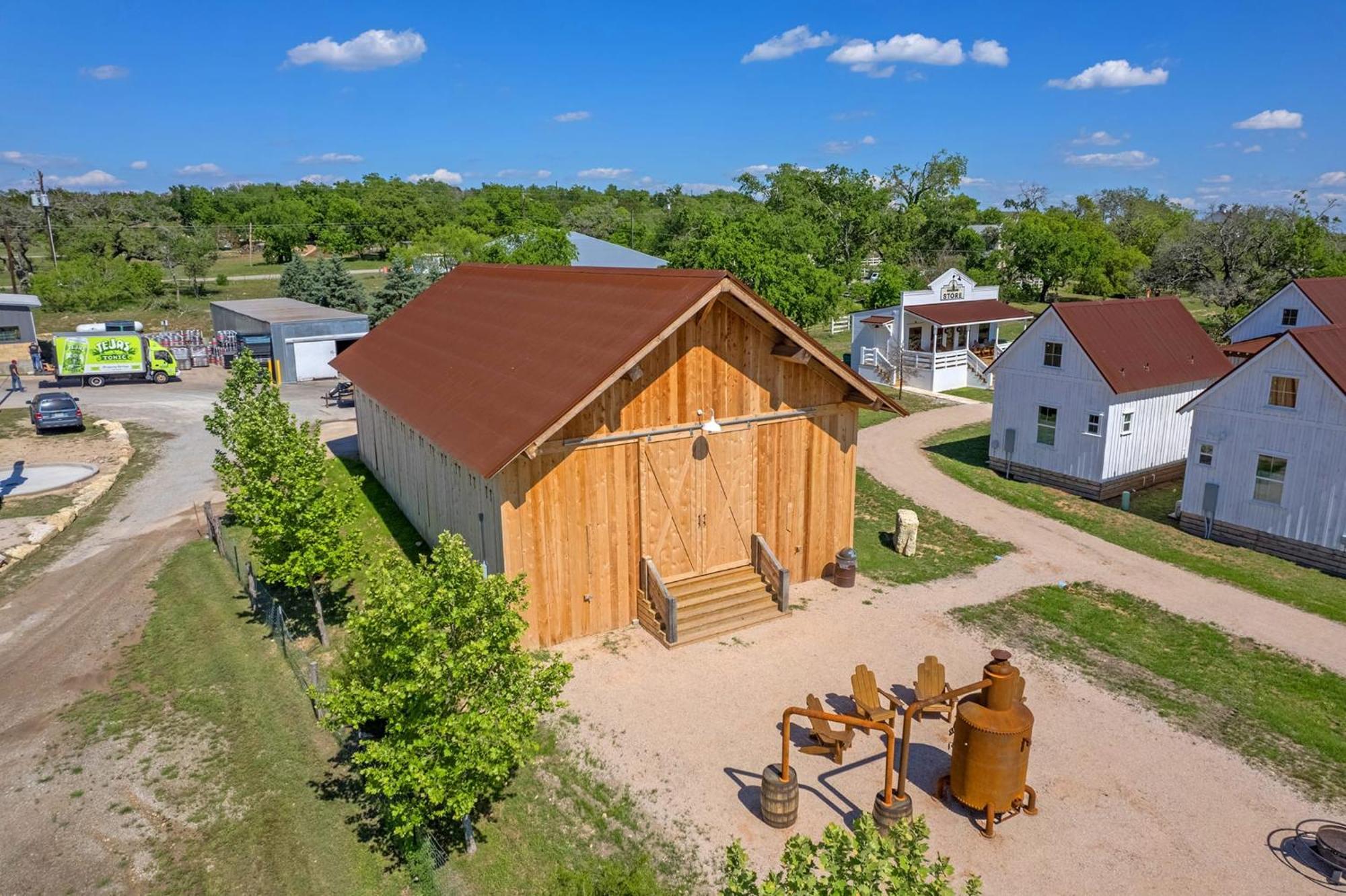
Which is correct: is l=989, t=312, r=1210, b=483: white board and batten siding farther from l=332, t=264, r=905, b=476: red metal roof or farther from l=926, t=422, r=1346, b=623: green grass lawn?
l=332, t=264, r=905, b=476: red metal roof

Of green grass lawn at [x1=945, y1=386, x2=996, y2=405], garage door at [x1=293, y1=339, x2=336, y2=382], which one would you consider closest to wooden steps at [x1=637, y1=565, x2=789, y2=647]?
green grass lawn at [x1=945, y1=386, x2=996, y2=405]

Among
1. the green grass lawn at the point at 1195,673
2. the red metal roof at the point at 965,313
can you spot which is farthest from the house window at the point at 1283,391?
the red metal roof at the point at 965,313

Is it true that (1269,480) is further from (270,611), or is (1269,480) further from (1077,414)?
(270,611)

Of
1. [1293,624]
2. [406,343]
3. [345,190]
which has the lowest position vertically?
[1293,624]

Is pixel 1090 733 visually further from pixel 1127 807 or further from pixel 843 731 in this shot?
pixel 843 731

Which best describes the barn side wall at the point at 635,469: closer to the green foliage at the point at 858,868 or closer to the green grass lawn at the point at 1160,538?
the green foliage at the point at 858,868

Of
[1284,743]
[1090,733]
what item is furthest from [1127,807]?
[1284,743]

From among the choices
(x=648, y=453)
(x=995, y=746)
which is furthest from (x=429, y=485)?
(x=995, y=746)
